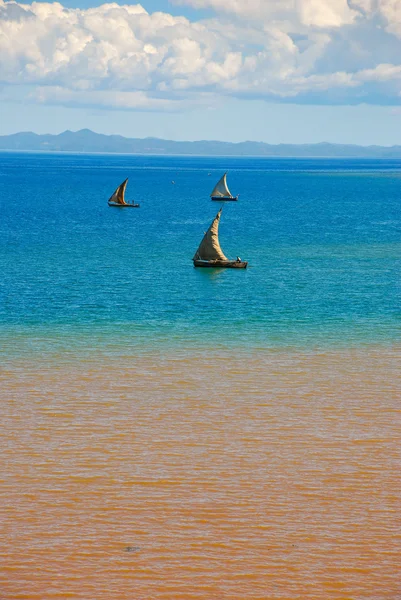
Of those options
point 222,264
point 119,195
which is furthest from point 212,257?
point 119,195

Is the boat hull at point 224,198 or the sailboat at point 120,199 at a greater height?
the boat hull at point 224,198

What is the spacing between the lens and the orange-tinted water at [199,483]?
2409cm

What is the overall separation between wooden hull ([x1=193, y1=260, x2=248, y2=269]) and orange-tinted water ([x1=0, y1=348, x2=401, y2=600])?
125 ft

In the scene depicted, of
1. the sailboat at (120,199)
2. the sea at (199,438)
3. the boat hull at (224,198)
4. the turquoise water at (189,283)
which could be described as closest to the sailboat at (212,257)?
the turquoise water at (189,283)

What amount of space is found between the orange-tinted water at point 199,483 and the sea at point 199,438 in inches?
3.1

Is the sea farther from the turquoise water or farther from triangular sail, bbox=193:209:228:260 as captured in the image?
triangular sail, bbox=193:209:228:260

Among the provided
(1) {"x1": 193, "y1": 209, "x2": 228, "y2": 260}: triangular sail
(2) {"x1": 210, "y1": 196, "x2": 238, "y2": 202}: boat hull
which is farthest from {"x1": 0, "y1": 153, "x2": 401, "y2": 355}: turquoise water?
(2) {"x1": 210, "y1": 196, "x2": 238, "y2": 202}: boat hull

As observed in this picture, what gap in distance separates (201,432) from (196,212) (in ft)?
399

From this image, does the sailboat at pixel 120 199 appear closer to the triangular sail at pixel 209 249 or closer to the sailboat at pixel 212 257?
the triangular sail at pixel 209 249

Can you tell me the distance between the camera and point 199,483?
97.6 feet

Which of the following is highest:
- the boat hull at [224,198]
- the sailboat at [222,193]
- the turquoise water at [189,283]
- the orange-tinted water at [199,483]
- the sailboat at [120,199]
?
the sailboat at [222,193]

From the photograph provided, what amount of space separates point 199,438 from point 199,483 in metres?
4.39

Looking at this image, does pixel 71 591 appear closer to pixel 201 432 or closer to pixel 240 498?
pixel 240 498

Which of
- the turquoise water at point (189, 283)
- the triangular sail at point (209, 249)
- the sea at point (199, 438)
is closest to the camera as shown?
the sea at point (199, 438)
